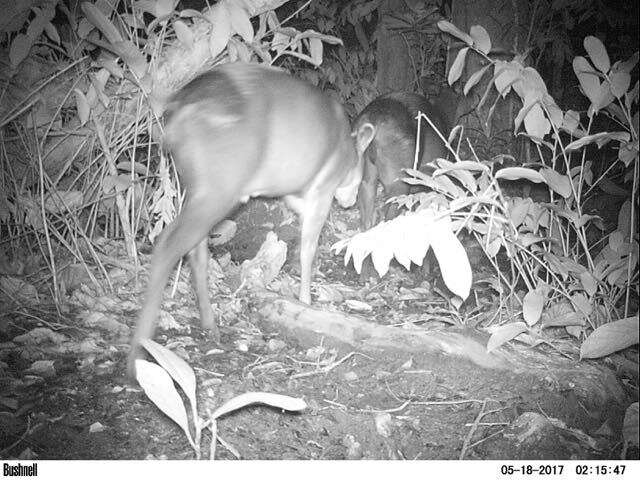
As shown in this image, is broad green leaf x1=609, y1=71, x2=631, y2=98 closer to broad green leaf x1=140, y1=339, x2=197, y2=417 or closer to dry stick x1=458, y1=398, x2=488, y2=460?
dry stick x1=458, y1=398, x2=488, y2=460

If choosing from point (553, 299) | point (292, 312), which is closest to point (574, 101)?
point (553, 299)

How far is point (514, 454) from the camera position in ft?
5.81

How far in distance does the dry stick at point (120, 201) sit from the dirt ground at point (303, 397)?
11.7 inches

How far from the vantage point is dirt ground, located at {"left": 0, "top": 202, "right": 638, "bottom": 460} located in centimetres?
173

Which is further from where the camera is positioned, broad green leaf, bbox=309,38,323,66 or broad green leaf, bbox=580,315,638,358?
broad green leaf, bbox=309,38,323,66

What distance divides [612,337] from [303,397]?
1.07 metres

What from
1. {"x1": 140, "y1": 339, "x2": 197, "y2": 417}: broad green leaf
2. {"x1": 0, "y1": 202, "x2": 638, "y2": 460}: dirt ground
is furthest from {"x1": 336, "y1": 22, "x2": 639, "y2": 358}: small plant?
{"x1": 140, "y1": 339, "x2": 197, "y2": 417}: broad green leaf

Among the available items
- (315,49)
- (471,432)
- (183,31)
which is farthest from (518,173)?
(183,31)

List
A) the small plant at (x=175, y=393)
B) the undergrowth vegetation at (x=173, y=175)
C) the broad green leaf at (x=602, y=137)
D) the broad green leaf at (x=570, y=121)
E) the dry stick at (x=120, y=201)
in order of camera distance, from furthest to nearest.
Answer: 1. the dry stick at (x=120, y=201)
2. the broad green leaf at (x=570, y=121)
3. the undergrowth vegetation at (x=173, y=175)
4. the broad green leaf at (x=602, y=137)
5. the small plant at (x=175, y=393)

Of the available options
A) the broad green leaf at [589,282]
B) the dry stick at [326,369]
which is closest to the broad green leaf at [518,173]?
the broad green leaf at [589,282]

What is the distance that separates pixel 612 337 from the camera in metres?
1.82

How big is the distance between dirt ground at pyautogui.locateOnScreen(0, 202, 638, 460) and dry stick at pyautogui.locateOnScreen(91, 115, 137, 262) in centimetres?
30

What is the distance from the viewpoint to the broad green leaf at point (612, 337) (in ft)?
5.82

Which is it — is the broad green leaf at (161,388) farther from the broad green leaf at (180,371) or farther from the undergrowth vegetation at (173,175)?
the undergrowth vegetation at (173,175)
